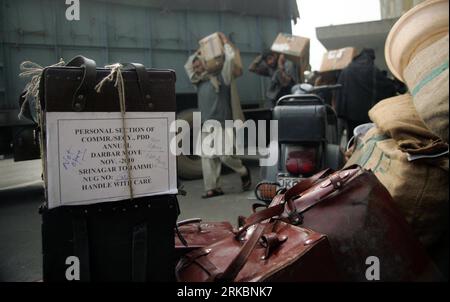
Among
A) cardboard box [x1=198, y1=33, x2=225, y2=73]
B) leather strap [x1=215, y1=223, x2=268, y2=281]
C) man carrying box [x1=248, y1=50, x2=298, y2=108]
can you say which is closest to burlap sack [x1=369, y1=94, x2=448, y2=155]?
leather strap [x1=215, y1=223, x2=268, y2=281]

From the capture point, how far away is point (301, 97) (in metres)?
2.73

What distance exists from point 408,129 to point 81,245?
124 cm

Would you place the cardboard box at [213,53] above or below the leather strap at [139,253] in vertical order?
above

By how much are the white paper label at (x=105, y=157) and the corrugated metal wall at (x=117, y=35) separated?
357 cm

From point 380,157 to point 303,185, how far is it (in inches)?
14.1

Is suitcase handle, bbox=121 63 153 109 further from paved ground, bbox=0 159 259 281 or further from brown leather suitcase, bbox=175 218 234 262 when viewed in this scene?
paved ground, bbox=0 159 259 281

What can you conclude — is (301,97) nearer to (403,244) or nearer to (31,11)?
(403,244)

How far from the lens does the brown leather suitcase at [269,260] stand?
3.67ft

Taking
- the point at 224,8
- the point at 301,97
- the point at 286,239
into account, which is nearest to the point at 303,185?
the point at 286,239

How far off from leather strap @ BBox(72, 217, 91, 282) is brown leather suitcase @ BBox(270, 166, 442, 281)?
2.44 feet

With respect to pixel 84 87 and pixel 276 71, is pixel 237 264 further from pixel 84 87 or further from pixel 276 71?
pixel 276 71

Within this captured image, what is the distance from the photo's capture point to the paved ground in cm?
246

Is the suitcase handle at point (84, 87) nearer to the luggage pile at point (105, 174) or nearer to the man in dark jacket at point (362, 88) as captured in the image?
the luggage pile at point (105, 174)

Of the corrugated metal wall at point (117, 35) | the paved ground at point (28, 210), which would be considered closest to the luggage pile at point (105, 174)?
the paved ground at point (28, 210)
